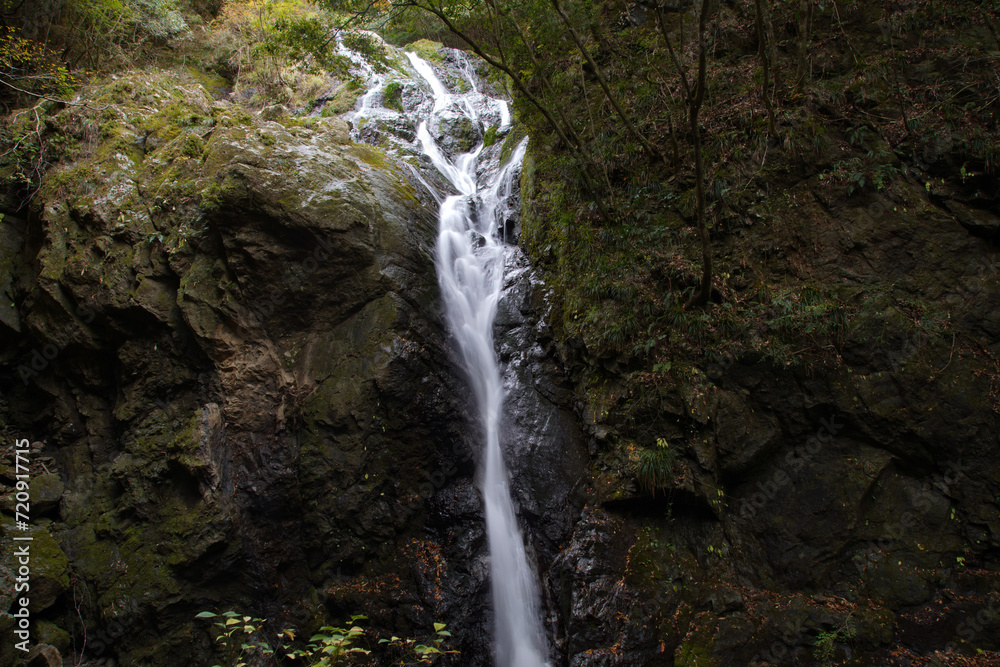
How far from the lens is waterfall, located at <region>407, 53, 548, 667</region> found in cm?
574

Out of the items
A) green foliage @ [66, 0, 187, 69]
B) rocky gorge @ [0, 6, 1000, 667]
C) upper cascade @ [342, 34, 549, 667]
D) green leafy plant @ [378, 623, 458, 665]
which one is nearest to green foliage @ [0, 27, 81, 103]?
rocky gorge @ [0, 6, 1000, 667]

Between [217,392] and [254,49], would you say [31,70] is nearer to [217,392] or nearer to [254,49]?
[254,49]

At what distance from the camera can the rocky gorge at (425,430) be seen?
16.7ft

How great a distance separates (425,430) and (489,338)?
2034mm

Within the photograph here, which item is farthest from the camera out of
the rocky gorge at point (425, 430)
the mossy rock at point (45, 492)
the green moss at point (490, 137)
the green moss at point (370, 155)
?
the green moss at point (490, 137)

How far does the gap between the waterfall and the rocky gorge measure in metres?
0.23

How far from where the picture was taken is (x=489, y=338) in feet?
26.4

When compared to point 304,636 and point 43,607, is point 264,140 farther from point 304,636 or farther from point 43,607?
point 304,636

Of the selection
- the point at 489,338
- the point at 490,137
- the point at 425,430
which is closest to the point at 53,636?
the point at 425,430

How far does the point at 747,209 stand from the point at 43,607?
10505 mm

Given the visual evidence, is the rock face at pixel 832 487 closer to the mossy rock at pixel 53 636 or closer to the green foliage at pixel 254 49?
the mossy rock at pixel 53 636

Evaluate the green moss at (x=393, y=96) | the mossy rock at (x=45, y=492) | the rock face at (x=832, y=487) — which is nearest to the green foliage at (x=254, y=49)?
the green moss at (x=393, y=96)

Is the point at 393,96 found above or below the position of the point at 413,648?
above

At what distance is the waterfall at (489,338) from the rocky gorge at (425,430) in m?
0.23
